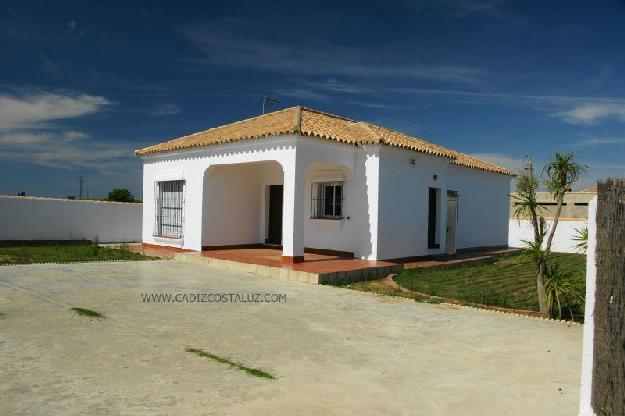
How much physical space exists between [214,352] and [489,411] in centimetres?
293

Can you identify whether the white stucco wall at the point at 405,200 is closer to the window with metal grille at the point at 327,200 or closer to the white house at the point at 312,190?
the white house at the point at 312,190

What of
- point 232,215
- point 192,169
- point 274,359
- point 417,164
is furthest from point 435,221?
point 274,359

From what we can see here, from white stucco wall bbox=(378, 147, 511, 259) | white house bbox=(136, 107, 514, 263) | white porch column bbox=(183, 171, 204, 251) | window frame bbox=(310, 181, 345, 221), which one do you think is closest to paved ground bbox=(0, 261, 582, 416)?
white house bbox=(136, 107, 514, 263)

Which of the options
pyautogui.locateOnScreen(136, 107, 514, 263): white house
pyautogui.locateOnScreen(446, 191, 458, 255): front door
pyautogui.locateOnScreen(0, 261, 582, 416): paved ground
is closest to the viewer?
pyautogui.locateOnScreen(0, 261, 582, 416): paved ground

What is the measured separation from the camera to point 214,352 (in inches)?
219

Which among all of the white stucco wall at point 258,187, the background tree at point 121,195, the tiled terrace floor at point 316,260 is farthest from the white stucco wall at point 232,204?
the background tree at point 121,195

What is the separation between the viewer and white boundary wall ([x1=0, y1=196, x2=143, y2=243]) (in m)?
19.1

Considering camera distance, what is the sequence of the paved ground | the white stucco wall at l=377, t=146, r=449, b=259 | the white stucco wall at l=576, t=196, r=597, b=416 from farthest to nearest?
the white stucco wall at l=377, t=146, r=449, b=259 < the paved ground < the white stucco wall at l=576, t=196, r=597, b=416

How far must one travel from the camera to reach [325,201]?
15.7 m

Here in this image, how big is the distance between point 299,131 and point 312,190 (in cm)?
364

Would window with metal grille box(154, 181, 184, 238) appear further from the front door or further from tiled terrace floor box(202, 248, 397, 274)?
the front door

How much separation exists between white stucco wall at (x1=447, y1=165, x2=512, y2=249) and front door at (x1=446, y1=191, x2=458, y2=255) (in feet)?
1.42

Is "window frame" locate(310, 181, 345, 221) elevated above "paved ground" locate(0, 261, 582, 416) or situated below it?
above

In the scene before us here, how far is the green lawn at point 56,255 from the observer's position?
1423 centimetres
